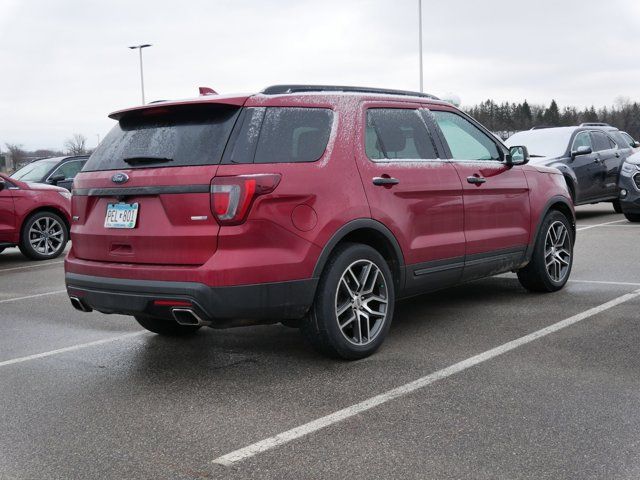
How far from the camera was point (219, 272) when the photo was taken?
439 cm

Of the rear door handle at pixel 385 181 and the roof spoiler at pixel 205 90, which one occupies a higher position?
the roof spoiler at pixel 205 90

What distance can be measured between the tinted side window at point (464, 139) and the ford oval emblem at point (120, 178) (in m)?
2.48

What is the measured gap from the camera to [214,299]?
4.39 m

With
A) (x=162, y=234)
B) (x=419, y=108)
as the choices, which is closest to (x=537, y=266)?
(x=419, y=108)

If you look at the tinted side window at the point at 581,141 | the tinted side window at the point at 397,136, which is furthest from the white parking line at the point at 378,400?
the tinted side window at the point at 581,141

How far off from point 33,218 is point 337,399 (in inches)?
351

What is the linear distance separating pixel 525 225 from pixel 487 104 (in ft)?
388

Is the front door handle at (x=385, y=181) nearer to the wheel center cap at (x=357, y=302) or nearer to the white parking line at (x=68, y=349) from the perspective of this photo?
the wheel center cap at (x=357, y=302)

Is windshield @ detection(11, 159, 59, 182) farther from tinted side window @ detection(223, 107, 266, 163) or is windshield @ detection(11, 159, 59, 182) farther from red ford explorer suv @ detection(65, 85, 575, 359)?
tinted side window @ detection(223, 107, 266, 163)

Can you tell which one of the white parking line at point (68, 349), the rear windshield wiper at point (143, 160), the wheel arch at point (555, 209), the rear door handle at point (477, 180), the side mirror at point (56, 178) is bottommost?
the white parking line at point (68, 349)

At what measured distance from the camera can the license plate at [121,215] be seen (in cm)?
473

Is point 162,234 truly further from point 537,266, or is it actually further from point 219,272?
point 537,266

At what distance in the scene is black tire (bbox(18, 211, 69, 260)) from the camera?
11844 mm

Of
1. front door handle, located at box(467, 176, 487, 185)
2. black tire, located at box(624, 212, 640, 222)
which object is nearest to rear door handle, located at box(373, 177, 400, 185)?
front door handle, located at box(467, 176, 487, 185)
